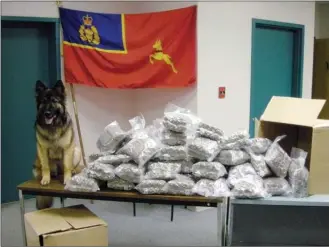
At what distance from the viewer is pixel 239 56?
12.9 ft

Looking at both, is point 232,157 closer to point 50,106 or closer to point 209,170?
point 209,170

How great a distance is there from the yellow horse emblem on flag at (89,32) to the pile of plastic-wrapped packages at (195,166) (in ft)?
6.40

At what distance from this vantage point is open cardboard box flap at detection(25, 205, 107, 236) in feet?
6.75

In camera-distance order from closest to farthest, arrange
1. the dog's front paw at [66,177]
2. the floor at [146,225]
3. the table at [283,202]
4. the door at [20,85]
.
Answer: the table at [283,202]
the dog's front paw at [66,177]
the floor at [146,225]
the door at [20,85]

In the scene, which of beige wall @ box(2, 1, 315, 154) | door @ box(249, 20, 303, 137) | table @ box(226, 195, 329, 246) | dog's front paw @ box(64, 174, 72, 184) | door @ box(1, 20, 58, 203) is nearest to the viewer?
table @ box(226, 195, 329, 246)

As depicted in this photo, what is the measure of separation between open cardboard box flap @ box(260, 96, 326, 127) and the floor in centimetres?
124

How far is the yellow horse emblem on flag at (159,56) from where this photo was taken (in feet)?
12.4

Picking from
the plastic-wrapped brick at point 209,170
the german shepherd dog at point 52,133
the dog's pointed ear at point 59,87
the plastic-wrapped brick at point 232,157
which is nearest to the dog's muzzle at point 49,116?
the german shepherd dog at point 52,133

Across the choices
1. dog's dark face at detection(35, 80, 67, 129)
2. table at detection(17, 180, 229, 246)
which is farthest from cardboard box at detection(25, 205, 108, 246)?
dog's dark face at detection(35, 80, 67, 129)

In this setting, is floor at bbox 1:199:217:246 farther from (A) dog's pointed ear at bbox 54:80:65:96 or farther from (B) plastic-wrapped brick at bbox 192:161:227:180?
(A) dog's pointed ear at bbox 54:80:65:96

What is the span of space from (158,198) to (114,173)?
11.5 inches

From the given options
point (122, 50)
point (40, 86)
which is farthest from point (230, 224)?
point (122, 50)

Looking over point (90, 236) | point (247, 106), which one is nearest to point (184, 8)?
point (247, 106)

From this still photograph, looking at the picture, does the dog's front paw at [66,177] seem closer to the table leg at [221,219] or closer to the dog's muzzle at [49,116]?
the dog's muzzle at [49,116]
